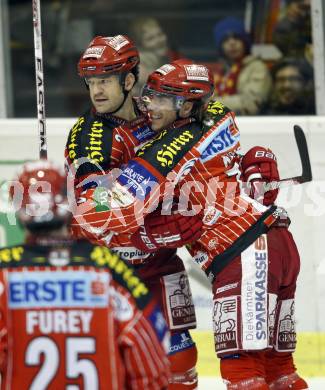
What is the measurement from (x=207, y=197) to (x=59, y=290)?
1.63 m

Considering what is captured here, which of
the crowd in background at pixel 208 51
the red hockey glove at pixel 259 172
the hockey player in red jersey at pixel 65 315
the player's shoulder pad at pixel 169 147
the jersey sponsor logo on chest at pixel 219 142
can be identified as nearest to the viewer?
the hockey player in red jersey at pixel 65 315

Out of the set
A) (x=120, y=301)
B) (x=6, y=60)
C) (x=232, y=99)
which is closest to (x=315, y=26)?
(x=232, y=99)

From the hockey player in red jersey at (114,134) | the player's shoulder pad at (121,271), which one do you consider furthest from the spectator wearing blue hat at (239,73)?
the player's shoulder pad at (121,271)

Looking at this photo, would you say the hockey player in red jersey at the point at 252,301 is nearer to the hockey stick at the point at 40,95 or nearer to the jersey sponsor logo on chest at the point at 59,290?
the hockey stick at the point at 40,95

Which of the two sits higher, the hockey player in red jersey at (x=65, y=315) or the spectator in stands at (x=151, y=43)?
the spectator in stands at (x=151, y=43)

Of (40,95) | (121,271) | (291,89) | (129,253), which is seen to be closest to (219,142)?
(129,253)

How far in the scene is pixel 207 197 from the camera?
530 cm

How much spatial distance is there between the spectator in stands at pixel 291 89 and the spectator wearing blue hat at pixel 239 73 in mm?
59

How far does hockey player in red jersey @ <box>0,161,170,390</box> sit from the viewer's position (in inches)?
148

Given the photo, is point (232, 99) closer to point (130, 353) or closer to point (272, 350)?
point (272, 350)

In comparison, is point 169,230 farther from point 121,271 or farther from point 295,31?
point 295,31

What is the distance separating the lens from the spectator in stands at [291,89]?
742 centimetres

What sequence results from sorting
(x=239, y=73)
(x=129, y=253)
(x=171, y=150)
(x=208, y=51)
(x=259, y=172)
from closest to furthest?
(x=171, y=150) < (x=259, y=172) < (x=129, y=253) < (x=239, y=73) < (x=208, y=51)

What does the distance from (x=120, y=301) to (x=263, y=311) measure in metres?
1.54
